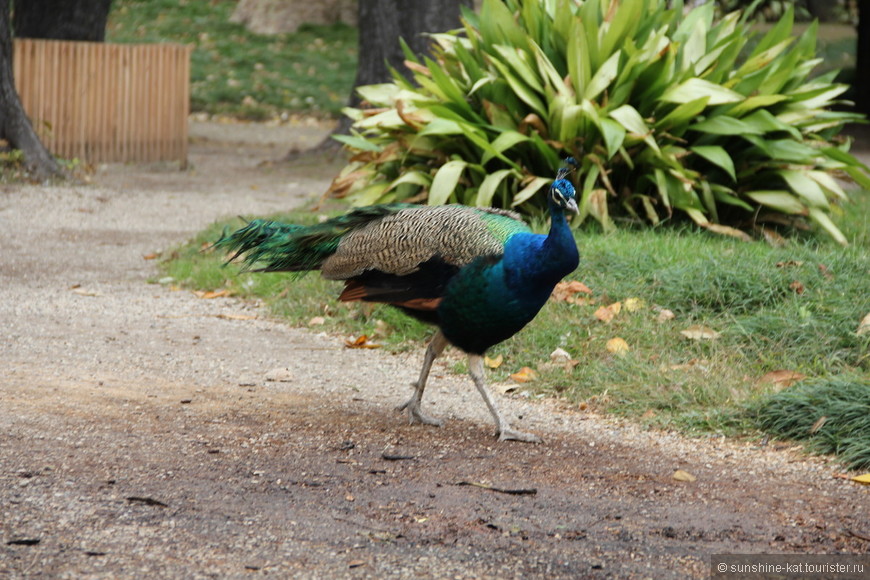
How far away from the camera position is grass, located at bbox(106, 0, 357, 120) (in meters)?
21.2

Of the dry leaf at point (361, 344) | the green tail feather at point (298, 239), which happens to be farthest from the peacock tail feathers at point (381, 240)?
the dry leaf at point (361, 344)

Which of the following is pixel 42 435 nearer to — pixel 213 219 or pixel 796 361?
pixel 796 361

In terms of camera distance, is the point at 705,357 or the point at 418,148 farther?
the point at 418,148

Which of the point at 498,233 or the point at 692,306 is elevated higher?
the point at 498,233

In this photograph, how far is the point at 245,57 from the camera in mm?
24016

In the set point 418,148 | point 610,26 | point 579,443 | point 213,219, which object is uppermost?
point 610,26

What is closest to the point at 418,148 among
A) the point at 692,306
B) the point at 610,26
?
the point at 610,26

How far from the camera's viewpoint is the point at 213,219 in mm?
10523

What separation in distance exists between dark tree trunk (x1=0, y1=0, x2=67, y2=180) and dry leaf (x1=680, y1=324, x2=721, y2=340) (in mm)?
7920

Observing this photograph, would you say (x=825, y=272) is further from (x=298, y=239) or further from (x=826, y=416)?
(x=298, y=239)

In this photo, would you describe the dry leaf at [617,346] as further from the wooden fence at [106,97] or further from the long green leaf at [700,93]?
the wooden fence at [106,97]

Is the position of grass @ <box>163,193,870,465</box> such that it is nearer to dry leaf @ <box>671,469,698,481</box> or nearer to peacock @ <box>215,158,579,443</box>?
dry leaf @ <box>671,469,698,481</box>

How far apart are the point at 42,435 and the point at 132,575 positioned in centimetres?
146

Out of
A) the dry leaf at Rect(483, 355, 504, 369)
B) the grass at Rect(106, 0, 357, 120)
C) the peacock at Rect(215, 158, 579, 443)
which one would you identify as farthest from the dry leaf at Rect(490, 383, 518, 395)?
the grass at Rect(106, 0, 357, 120)
